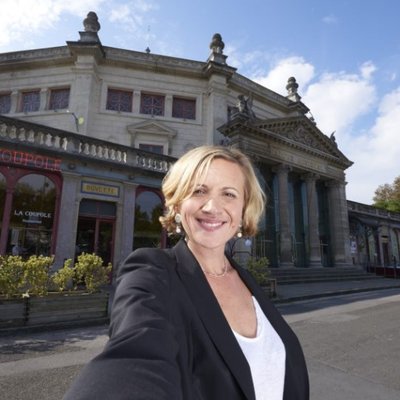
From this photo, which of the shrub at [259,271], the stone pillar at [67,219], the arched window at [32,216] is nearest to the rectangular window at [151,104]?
the stone pillar at [67,219]

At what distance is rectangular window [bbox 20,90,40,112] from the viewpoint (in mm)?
19500

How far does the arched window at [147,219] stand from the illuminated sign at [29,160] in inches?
149

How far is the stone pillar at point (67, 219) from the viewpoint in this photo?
1126 centimetres

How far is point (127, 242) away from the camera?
42.4 feet

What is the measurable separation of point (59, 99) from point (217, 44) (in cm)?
1192

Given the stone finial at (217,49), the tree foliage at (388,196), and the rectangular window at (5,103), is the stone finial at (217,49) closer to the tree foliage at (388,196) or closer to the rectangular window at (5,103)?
the rectangular window at (5,103)

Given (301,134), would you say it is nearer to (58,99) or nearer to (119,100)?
(119,100)

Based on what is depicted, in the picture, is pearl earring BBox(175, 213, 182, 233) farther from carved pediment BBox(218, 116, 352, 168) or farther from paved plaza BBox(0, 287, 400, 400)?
carved pediment BBox(218, 116, 352, 168)

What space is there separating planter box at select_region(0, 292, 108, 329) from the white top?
626cm

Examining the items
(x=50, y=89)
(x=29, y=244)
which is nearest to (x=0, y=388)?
(x=29, y=244)

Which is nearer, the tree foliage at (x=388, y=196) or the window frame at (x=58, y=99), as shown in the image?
the window frame at (x=58, y=99)

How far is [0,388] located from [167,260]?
11.9 ft

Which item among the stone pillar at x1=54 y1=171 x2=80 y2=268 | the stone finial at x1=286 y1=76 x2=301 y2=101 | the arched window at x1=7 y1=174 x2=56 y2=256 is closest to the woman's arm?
the stone pillar at x1=54 y1=171 x2=80 y2=268

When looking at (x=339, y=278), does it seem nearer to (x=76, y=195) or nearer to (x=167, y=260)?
(x=76, y=195)
